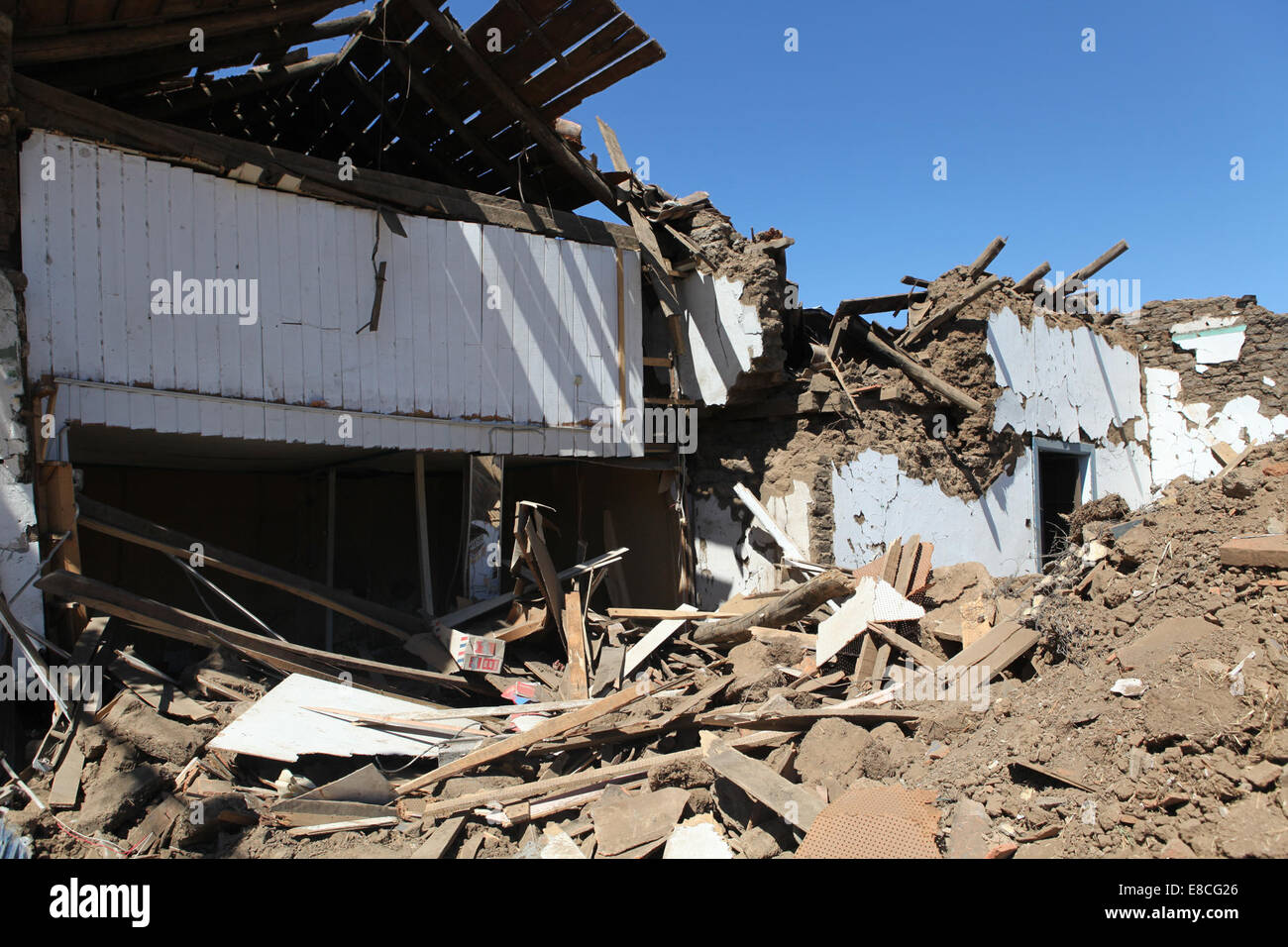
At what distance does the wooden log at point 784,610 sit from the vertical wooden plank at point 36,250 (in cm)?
595

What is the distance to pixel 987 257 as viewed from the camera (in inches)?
411

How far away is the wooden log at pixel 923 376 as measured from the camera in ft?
33.1

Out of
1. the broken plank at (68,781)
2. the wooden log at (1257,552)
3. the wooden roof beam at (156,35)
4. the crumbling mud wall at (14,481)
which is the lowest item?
the broken plank at (68,781)

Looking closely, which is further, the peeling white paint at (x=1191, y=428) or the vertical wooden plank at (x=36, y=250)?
the peeling white paint at (x=1191, y=428)

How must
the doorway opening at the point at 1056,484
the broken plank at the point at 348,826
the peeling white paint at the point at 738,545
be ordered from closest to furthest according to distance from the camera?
the broken plank at the point at 348,826, the peeling white paint at the point at 738,545, the doorway opening at the point at 1056,484

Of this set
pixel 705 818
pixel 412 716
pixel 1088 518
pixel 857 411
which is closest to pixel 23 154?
pixel 412 716

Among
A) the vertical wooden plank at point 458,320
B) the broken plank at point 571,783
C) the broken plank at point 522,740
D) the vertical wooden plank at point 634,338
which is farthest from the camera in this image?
the vertical wooden plank at point 634,338

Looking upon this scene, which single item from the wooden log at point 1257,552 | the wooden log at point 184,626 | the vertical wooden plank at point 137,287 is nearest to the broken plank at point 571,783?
the wooden log at point 184,626

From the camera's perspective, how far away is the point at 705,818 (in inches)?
193

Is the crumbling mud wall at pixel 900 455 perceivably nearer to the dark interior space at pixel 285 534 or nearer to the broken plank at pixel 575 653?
the broken plank at pixel 575 653

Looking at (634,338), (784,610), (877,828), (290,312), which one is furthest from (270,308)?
(877,828)

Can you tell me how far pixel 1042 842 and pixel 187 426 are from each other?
6.96 meters

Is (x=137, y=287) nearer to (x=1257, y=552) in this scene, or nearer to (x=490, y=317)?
(x=490, y=317)
